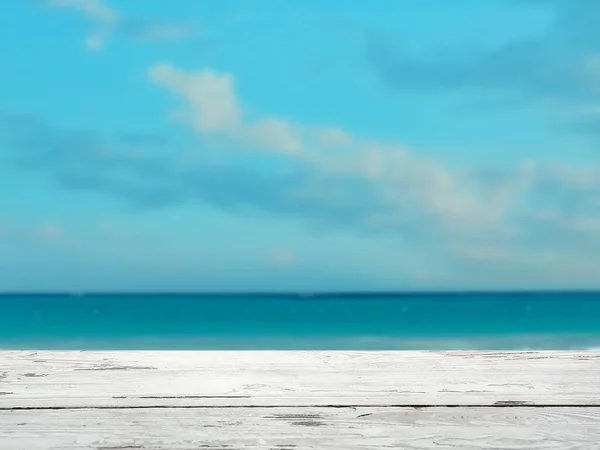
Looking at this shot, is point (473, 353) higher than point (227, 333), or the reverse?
point (473, 353)

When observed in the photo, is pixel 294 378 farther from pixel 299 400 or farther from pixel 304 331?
pixel 304 331

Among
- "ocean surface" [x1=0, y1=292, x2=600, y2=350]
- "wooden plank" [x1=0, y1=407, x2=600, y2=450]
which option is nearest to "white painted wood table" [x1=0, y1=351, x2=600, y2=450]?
"wooden plank" [x1=0, y1=407, x2=600, y2=450]

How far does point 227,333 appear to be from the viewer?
15.3 m

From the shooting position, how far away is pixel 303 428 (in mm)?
893

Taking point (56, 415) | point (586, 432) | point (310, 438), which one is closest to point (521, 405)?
point (586, 432)

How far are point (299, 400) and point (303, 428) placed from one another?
115mm

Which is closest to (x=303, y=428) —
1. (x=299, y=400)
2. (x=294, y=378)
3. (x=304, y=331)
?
(x=299, y=400)

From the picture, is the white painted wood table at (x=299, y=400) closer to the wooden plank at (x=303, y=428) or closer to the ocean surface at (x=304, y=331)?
the wooden plank at (x=303, y=428)

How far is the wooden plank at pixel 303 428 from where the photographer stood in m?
0.84

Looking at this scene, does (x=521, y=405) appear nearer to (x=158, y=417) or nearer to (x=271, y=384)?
(x=271, y=384)

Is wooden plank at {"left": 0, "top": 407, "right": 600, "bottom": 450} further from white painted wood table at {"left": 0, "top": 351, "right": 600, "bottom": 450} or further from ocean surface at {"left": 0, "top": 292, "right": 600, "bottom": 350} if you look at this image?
ocean surface at {"left": 0, "top": 292, "right": 600, "bottom": 350}

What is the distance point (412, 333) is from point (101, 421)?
14.8 m

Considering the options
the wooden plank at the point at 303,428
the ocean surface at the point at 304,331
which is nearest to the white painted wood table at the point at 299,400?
the wooden plank at the point at 303,428

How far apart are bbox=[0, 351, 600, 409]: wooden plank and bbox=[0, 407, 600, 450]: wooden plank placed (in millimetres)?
39
